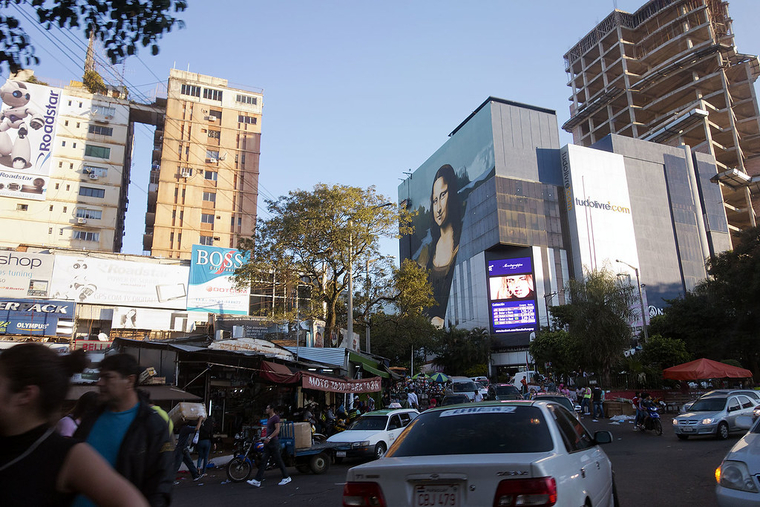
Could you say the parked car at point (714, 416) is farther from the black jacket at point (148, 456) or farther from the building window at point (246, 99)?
the building window at point (246, 99)

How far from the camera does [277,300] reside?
44.3m

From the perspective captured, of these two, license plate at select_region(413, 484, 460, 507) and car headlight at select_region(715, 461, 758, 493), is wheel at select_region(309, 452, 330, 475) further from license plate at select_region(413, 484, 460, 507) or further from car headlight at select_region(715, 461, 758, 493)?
license plate at select_region(413, 484, 460, 507)

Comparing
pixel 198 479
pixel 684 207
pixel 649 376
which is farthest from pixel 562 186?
pixel 198 479

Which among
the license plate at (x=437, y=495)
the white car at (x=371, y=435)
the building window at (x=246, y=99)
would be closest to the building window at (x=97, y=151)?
the building window at (x=246, y=99)

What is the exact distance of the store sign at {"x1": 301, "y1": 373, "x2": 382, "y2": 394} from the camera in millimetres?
18609

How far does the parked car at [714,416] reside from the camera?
1553 cm

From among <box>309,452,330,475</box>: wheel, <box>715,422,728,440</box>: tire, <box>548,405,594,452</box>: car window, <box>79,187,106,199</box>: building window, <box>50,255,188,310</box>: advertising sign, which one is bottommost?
<box>309,452,330,475</box>: wheel

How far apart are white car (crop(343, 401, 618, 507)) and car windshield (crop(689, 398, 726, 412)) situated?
1353 centimetres

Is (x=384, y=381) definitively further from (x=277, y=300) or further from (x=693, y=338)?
(x=693, y=338)

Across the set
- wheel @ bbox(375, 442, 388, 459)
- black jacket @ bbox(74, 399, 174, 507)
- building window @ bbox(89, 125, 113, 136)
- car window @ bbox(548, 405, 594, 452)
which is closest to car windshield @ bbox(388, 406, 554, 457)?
car window @ bbox(548, 405, 594, 452)

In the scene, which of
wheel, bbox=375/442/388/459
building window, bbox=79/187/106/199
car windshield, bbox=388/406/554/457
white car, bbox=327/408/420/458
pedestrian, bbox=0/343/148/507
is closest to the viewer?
pedestrian, bbox=0/343/148/507

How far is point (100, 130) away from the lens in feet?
198

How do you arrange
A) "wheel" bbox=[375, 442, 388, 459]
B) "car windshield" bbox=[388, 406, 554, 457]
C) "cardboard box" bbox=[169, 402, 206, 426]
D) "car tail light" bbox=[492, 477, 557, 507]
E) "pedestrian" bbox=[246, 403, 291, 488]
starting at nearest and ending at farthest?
"car tail light" bbox=[492, 477, 557, 507], "car windshield" bbox=[388, 406, 554, 457], "pedestrian" bbox=[246, 403, 291, 488], "cardboard box" bbox=[169, 402, 206, 426], "wheel" bbox=[375, 442, 388, 459]

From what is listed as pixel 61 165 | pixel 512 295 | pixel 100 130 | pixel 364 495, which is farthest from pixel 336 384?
pixel 512 295
